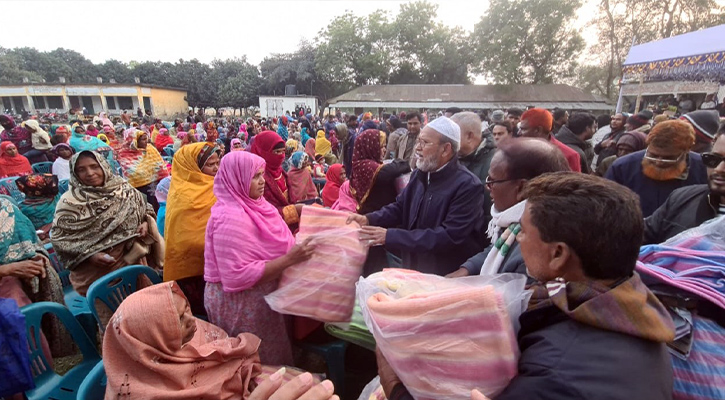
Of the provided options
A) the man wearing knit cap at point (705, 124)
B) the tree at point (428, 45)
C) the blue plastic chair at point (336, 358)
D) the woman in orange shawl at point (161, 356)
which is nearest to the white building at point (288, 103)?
the tree at point (428, 45)

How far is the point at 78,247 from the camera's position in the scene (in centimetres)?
297

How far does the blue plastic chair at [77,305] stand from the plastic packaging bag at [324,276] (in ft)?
6.42

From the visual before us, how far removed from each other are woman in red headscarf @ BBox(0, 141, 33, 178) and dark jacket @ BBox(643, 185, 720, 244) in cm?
883

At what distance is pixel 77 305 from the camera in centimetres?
327

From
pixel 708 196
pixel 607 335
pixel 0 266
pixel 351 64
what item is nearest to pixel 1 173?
pixel 0 266

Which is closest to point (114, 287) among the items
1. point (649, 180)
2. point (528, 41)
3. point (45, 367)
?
point (45, 367)

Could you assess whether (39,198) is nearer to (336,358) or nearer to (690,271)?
(336,358)

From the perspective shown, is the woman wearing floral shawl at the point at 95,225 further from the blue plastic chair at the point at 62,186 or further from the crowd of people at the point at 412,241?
the blue plastic chair at the point at 62,186

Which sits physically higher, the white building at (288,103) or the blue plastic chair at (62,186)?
the white building at (288,103)

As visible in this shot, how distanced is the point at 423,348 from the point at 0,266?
3229 mm

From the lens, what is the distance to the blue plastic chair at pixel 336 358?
8.50 feet

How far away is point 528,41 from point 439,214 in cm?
3810

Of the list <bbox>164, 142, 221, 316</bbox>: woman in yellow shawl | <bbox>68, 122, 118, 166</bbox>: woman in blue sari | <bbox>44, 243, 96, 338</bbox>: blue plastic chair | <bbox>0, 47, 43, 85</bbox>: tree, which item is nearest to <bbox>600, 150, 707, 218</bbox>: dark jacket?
<bbox>164, 142, 221, 316</bbox>: woman in yellow shawl

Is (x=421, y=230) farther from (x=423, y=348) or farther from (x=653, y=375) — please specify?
(x=653, y=375)
